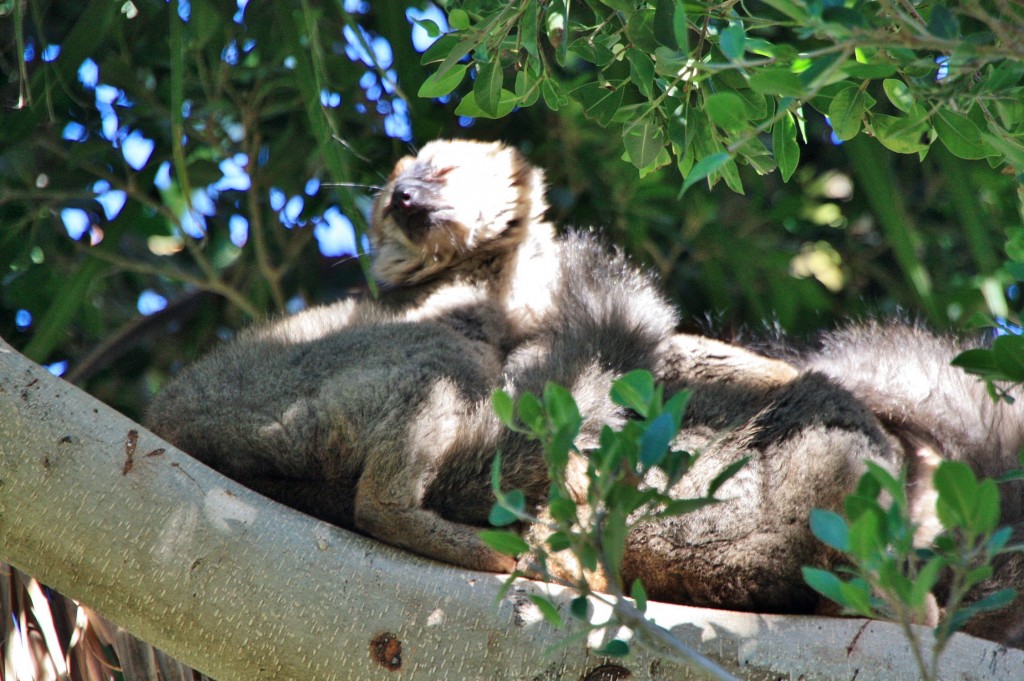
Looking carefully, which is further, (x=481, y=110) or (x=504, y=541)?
(x=481, y=110)

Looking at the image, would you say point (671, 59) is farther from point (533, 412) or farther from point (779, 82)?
point (533, 412)

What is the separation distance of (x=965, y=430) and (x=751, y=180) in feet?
6.86

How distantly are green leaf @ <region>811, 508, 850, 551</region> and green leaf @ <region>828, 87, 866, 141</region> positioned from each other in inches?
39.7

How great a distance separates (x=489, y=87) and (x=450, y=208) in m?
1.60

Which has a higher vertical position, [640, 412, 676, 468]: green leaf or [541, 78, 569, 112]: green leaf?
[541, 78, 569, 112]: green leaf

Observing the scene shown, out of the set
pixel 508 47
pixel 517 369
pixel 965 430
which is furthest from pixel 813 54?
pixel 965 430

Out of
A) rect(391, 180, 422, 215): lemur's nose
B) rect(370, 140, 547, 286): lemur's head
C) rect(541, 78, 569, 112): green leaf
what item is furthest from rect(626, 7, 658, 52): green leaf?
rect(391, 180, 422, 215): lemur's nose

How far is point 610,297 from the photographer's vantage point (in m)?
3.22

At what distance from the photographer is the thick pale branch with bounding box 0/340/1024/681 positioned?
2090 mm

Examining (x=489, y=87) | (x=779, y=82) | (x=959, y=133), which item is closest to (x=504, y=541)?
(x=779, y=82)

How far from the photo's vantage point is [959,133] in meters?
2.19

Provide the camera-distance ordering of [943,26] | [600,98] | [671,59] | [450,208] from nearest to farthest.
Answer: [943,26] → [671,59] → [600,98] → [450,208]

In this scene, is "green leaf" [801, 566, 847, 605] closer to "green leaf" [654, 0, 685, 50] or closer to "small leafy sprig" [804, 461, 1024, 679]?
"small leafy sprig" [804, 461, 1024, 679]

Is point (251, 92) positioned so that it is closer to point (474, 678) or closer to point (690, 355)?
point (690, 355)
